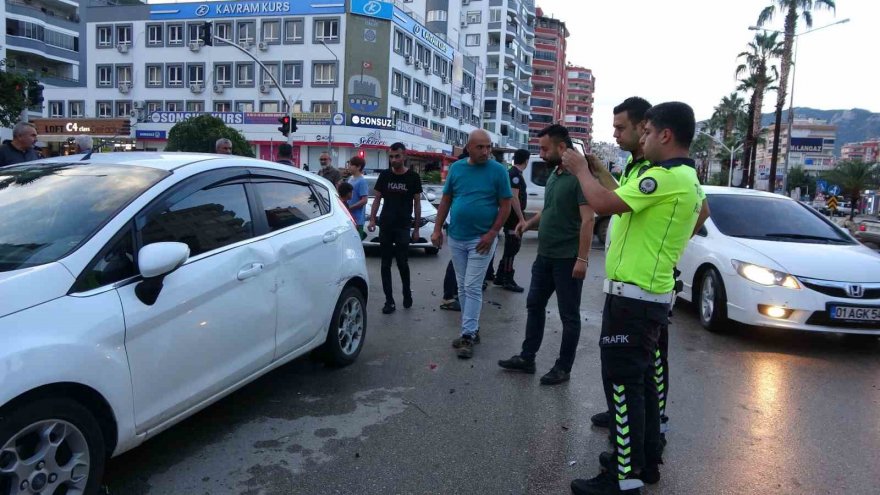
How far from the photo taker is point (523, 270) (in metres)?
10.8

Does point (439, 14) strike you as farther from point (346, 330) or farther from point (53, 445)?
point (53, 445)

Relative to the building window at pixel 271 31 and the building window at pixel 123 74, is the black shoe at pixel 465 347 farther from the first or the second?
the building window at pixel 123 74

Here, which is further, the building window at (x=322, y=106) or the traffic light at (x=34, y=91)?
the building window at (x=322, y=106)

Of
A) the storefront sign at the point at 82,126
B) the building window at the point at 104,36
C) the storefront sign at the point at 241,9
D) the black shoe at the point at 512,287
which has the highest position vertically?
the storefront sign at the point at 241,9

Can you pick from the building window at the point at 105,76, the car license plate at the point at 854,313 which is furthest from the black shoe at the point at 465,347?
the building window at the point at 105,76

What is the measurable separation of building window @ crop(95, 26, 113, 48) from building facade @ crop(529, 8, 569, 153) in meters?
59.9

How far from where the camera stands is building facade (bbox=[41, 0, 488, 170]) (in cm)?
4941

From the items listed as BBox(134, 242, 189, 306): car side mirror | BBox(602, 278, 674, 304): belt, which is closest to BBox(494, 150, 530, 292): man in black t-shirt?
BBox(602, 278, 674, 304): belt

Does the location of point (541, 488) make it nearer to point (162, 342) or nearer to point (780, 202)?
point (162, 342)

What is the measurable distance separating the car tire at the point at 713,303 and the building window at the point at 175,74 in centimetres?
5635

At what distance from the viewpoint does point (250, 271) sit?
140 inches

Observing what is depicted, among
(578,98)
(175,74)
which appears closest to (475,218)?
(175,74)

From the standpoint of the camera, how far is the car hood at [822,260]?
5691 millimetres

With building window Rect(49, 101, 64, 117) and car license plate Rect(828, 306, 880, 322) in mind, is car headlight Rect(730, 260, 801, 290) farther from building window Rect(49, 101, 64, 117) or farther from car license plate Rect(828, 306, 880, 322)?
building window Rect(49, 101, 64, 117)
